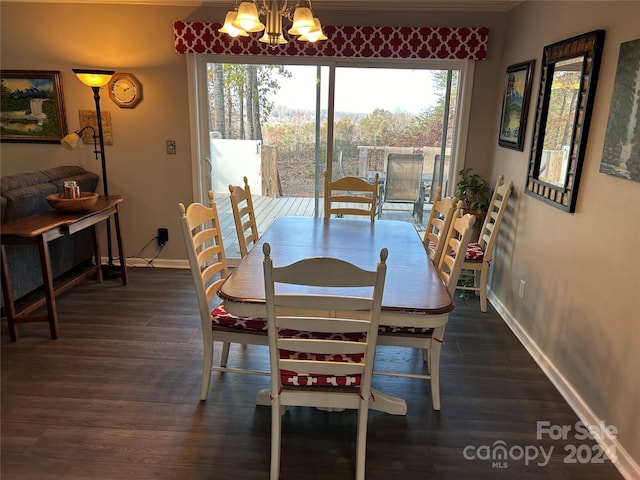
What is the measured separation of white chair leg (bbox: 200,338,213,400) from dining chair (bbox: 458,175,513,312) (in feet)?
6.53

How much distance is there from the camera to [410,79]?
384 cm

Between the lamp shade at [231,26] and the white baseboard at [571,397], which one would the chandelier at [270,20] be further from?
the white baseboard at [571,397]

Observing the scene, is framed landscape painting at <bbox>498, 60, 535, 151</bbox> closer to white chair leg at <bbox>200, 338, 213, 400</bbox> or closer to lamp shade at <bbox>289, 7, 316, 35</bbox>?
lamp shade at <bbox>289, 7, 316, 35</bbox>

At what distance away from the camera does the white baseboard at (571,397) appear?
6.06 feet

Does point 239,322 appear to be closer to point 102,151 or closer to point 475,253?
point 475,253

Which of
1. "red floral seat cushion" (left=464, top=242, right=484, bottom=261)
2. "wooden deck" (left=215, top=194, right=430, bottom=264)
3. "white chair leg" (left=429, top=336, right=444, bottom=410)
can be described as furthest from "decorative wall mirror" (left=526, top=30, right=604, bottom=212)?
"wooden deck" (left=215, top=194, right=430, bottom=264)

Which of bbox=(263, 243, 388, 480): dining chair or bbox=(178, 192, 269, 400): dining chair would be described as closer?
bbox=(263, 243, 388, 480): dining chair

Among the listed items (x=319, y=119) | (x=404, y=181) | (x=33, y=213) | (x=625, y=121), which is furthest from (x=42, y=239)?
(x=625, y=121)

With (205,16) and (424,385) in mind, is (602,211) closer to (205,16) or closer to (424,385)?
(424,385)

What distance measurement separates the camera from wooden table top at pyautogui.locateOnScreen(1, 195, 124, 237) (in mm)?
2617

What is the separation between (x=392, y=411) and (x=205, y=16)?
3.37m

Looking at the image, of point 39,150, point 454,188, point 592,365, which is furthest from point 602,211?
point 39,150

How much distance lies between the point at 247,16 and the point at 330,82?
2.07m

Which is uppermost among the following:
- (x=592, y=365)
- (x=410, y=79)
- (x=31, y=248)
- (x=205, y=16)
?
(x=205, y=16)
